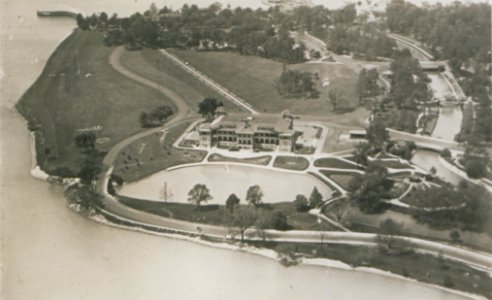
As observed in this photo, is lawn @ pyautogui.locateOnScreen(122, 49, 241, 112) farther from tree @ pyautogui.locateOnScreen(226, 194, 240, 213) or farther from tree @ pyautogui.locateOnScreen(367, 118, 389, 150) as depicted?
tree @ pyautogui.locateOnScreen(226, 194, 240, 213)

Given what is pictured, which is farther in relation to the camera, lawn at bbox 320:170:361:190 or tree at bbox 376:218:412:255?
lawn at bbox 320:170:361:190

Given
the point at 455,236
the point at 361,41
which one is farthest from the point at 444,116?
the point at 455,236

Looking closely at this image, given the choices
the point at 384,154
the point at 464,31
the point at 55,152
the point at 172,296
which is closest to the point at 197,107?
the point at 55,152

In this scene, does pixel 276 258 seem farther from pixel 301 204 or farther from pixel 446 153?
pixel 446 153

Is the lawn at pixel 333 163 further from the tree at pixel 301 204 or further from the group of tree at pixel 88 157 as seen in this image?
the group of tree at pixel 88 157

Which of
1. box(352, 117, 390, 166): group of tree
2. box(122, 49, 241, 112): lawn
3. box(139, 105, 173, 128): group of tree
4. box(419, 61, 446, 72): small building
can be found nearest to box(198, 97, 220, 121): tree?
box(122, 49, 241, 112): lawn

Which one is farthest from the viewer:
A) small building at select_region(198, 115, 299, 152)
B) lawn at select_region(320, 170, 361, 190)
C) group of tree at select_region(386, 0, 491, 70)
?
group of tree at select_region(386, 0, 491, 70)

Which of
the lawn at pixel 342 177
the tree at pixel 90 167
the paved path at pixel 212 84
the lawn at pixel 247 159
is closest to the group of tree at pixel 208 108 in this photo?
the paved path at pixel 212 84

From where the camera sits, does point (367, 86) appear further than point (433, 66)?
No
